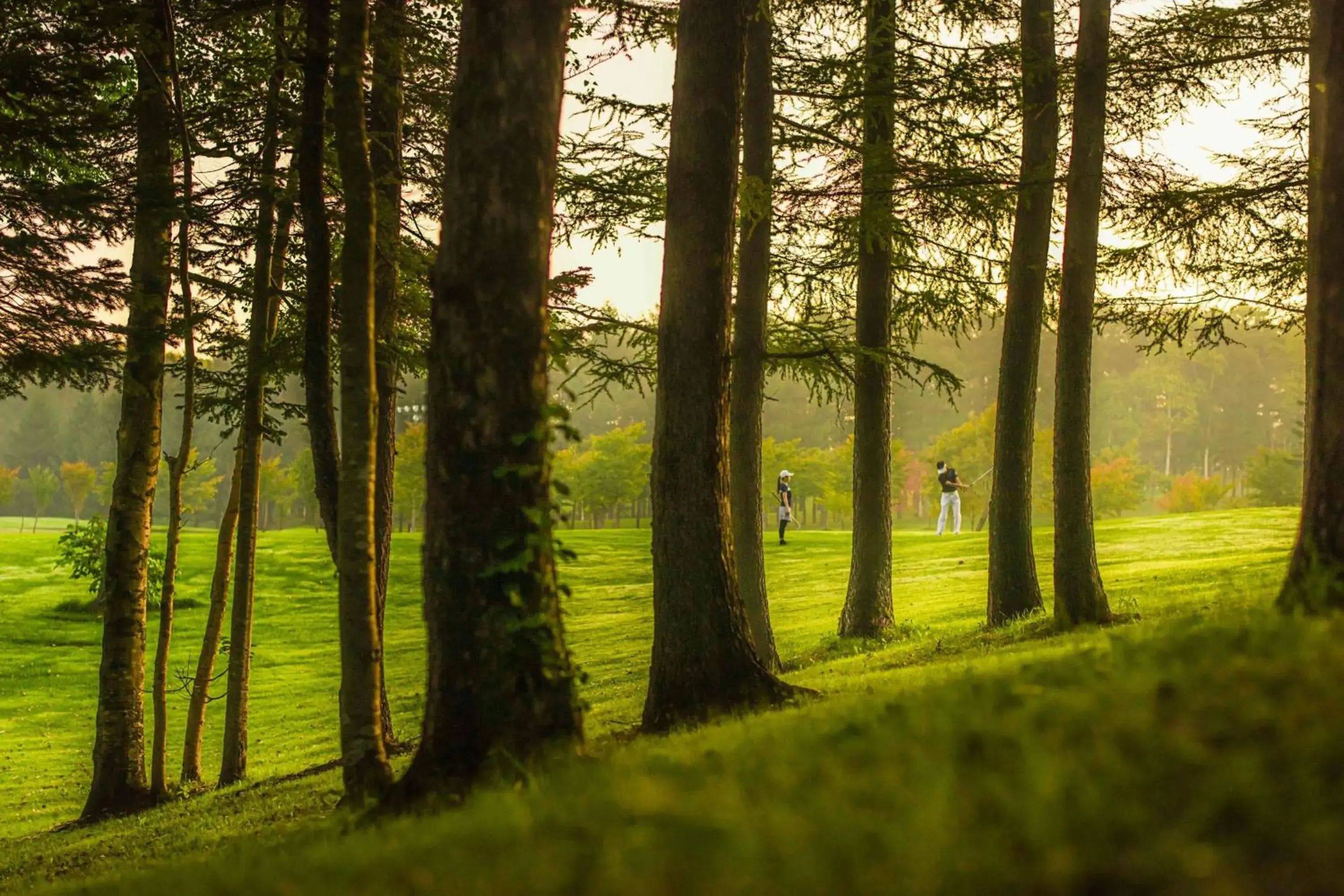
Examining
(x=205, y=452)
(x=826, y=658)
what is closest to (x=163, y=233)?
(x=826, y=658)

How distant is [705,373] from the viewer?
24.9ft

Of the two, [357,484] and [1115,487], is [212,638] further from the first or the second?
[1115,487]

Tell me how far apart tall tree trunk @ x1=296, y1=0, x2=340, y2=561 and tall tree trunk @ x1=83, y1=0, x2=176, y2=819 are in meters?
4.06

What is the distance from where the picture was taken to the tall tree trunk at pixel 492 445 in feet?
17.2

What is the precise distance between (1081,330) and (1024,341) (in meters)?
1.74

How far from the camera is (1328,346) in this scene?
6.59 meters

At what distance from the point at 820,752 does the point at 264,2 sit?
7.78 m

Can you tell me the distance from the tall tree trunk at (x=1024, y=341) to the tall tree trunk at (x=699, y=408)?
5.65 metres

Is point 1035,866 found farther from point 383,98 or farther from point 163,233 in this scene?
point 163,233

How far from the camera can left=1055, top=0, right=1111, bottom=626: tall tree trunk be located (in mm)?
10703

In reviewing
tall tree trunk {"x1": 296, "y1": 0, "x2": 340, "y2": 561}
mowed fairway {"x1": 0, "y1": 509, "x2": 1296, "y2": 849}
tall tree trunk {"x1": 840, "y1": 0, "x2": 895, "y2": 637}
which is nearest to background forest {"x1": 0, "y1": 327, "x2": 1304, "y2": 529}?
mowed fairway {"x1": 0, "y1": 509, "x2": 1296, "y2": 849}

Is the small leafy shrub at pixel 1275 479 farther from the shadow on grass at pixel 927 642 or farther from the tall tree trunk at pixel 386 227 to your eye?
the tall tree trunk at pixel 386 227

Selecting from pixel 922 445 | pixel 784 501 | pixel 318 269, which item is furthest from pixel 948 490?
pixel 922 445

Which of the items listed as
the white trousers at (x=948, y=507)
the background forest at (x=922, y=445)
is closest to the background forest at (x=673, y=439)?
the white trousers at (x=948, y=507)
